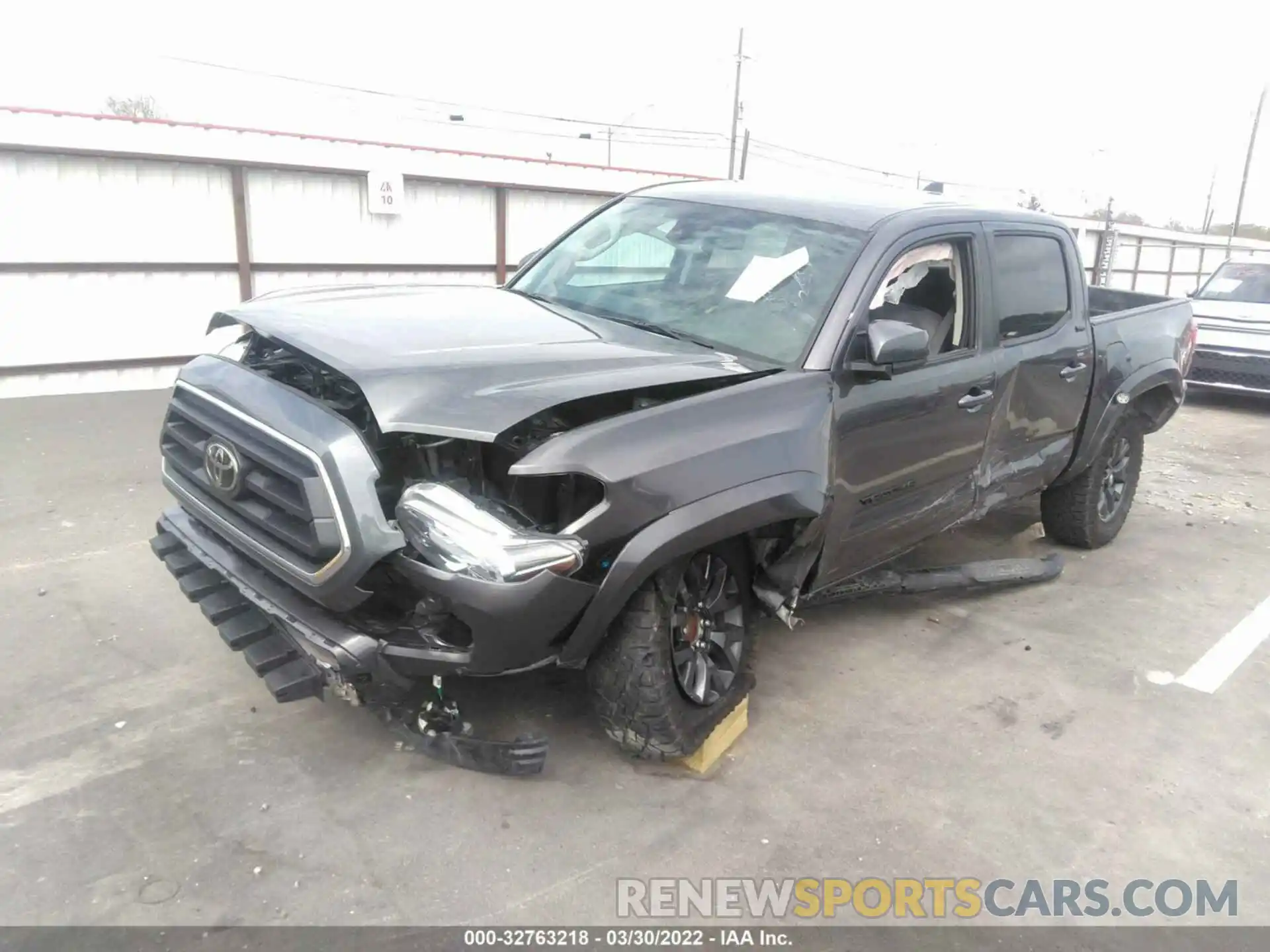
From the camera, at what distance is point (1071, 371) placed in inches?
188

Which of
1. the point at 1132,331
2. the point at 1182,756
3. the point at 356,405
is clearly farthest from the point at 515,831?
the point at 1132,331

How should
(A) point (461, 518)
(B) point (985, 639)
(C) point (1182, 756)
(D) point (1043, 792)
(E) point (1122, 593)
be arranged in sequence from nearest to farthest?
(A) point (461, 518) < (D) point (1043, 792) < (C) point (1182, 756) < (B) point (985, 639) < (E) point (1122, 593)

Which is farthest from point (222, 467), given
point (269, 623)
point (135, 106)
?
point (135, 106)

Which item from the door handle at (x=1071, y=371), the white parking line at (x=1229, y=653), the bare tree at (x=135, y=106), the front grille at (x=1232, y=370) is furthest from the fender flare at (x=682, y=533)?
the bare tree at (x=135, y=106)

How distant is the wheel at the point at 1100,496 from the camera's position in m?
5.54

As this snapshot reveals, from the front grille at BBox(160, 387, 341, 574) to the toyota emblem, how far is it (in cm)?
1

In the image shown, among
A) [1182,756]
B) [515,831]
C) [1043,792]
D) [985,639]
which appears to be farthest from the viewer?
[985,639]

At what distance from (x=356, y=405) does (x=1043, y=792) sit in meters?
2.69

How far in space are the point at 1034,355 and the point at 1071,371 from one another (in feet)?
1.43

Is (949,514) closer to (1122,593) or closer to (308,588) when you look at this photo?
(1122,593)

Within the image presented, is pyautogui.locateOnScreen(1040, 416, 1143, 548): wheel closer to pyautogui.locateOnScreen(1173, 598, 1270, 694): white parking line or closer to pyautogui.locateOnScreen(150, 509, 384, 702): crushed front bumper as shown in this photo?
pyautogui.locateOnScreen(1173, 598, 1270, 694): white parking line

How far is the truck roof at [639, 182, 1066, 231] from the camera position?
386 cm

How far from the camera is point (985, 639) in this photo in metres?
4.52

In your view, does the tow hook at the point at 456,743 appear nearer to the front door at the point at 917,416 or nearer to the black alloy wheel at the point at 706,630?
the black alloy wheel at the point at 706,630
